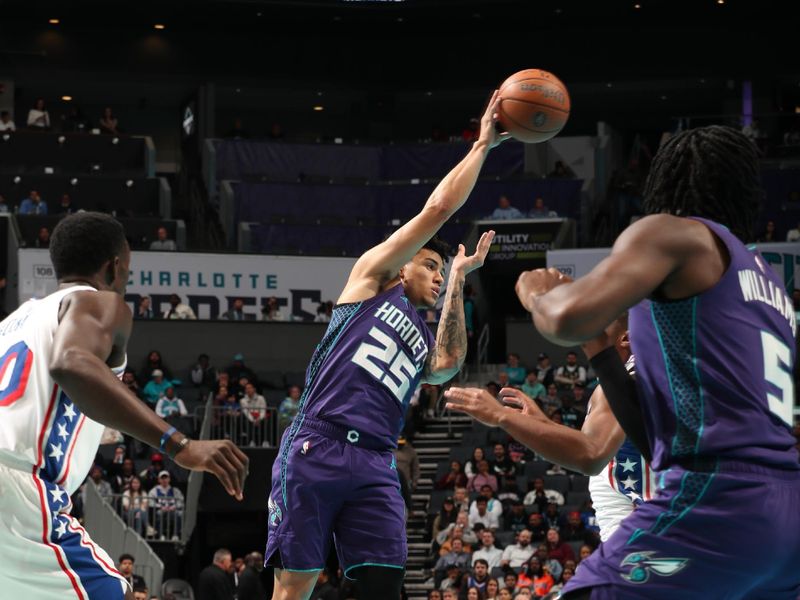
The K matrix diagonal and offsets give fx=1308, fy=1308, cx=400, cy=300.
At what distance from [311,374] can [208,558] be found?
16.5 m

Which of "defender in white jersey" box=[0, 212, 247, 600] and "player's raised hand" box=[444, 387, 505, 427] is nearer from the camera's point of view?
"defender in white jersey" box=[0, 212, 247, 600]

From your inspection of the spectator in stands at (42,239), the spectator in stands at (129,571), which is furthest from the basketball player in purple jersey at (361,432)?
the spectator in stands at (42,239)

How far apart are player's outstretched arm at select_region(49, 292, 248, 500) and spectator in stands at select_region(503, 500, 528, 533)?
49.0ft

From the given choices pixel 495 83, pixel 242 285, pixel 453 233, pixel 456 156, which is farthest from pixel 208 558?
pixel 495 83

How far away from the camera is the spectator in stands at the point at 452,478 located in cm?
2028

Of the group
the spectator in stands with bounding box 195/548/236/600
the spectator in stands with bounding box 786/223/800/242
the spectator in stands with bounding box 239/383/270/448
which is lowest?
the spectator in stands with bounding box 195/548/236/600

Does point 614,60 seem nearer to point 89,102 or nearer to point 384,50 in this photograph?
point 384,50

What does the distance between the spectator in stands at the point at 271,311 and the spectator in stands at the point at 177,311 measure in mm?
1422

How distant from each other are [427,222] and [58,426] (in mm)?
2491

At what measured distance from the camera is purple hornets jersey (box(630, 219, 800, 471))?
3596mm

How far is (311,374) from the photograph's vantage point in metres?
6.77

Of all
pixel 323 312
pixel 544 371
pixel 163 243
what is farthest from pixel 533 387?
pixel 163 243

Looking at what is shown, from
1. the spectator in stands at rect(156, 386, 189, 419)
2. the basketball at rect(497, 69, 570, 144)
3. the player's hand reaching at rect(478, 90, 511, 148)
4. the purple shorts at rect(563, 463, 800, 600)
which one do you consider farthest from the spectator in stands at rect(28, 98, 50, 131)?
the purple shorts at rect(563, 463, 800, 600)

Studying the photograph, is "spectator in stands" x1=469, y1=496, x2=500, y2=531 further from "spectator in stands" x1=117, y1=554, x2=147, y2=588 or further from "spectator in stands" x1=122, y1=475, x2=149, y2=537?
"spectator in stands" x1=117, y1=554, x2=147, y2=588
